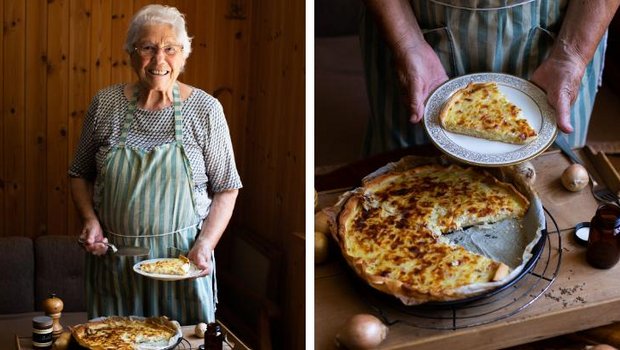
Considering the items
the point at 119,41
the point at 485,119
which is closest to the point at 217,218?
the point at 119,41

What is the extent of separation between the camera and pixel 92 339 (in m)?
1.46

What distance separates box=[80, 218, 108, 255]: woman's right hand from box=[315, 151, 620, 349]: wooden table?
0.41 m

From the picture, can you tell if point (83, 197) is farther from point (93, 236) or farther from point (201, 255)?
point (201, 255)

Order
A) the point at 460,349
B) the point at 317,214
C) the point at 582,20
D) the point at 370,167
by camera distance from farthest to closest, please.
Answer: the point at 582,20
the point at 370,167
the point at 317,214
the point at 460,349

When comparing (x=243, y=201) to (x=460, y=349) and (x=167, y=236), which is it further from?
(x=460, y=349)

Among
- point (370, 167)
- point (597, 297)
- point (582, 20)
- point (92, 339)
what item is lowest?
point (92, 339)

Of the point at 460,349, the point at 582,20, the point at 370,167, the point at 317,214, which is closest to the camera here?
the point at 460,349

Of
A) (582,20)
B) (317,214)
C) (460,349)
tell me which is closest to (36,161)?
(317,214)

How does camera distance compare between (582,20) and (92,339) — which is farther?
(582,20)

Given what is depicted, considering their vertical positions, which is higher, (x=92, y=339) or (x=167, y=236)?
(x=167, y=236)

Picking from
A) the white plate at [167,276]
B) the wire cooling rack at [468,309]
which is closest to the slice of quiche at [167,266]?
the white plate at [167,276]

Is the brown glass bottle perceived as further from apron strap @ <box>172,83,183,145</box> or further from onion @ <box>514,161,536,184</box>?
apron strap @ <box>172,83,183,145</box>

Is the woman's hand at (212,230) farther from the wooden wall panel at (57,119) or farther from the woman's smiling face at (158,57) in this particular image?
the wooden wall panel at (57,119)

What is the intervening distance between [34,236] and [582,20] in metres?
1.03
